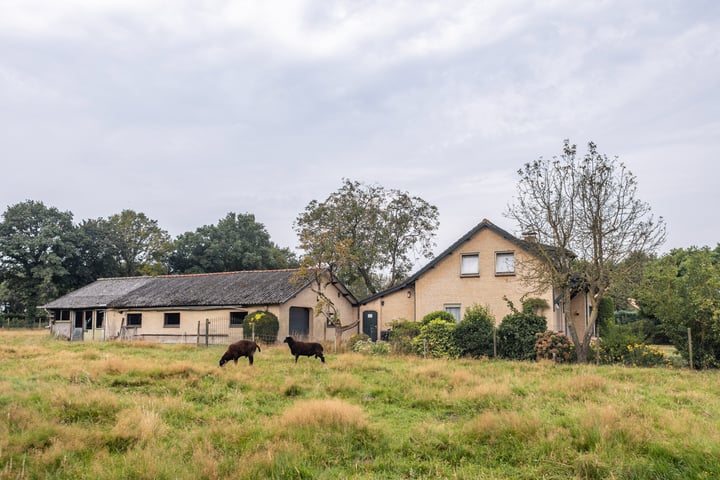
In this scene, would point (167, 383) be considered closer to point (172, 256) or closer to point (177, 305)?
point (177, 305)

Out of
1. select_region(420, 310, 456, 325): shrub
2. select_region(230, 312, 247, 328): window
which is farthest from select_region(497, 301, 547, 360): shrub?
select_region(230, 312, 247, 328): window

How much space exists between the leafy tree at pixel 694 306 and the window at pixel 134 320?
3077 cm

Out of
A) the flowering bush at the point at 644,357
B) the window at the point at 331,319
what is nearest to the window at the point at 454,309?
the window at the point at 331,319

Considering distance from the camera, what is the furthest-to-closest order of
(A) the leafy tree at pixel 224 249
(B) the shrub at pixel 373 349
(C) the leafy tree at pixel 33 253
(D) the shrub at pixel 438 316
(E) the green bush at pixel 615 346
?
1. (A) the leafy tree at pixel 224 249
2. (C) the leafy tree at pixel 33 253
3. (D) the shrub at pixel 438 316
4. (B) the shrub at pixel 373 349
5. (E) the green bush at pixel 615 346

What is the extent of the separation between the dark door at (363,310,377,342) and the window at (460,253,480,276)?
6.19 meters

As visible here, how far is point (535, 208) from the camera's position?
74.9 ft

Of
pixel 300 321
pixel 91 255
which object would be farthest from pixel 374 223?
pixel 91 255

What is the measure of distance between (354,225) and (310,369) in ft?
94.7

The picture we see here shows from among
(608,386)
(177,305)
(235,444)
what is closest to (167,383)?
(235,444)

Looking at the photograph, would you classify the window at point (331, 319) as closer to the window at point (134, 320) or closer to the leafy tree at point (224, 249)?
the window at point (134, 320)

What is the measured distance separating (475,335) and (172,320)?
2183 cm

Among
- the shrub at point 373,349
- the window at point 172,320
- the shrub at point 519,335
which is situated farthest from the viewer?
the window at point 172,320

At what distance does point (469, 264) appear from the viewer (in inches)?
1187

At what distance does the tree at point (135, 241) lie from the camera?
6531 cm
